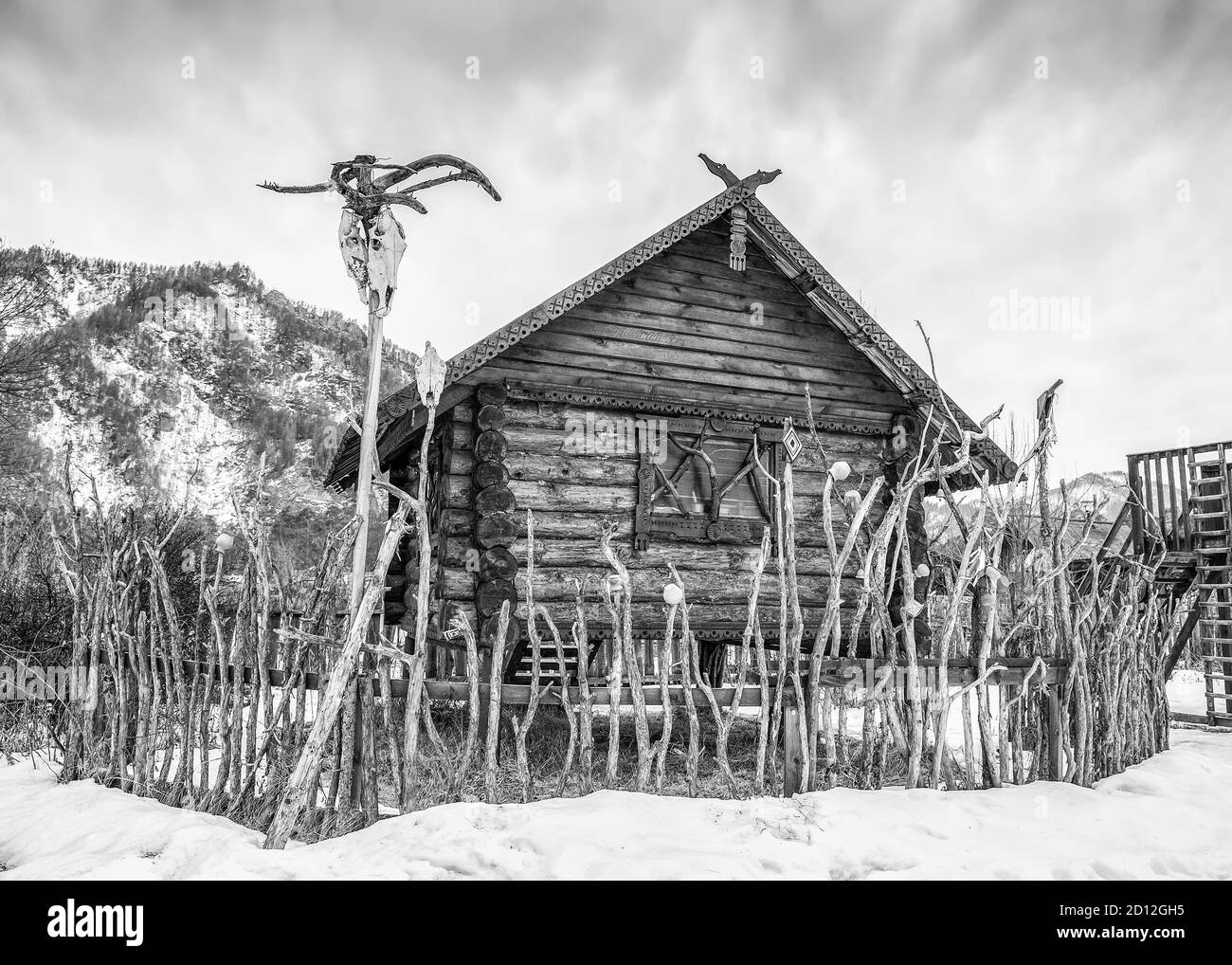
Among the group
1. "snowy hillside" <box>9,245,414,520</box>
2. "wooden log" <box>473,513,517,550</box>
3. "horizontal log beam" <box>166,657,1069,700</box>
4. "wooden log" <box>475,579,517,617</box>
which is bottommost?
"horizontal log beam" <box>166,657,1069,700</box>

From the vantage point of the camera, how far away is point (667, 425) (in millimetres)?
9227

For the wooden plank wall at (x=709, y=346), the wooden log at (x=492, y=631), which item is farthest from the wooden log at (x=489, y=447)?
the wooden log at (x=492, y=631)

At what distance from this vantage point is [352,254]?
498cm

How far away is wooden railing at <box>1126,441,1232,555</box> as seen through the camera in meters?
12.5

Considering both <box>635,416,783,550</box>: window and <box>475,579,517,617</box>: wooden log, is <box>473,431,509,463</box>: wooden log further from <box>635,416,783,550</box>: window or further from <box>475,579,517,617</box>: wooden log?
<box>635,416,783,550</box>: window

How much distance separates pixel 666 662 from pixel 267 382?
237 ft

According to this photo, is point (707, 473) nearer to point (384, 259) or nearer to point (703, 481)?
point (703, 481)

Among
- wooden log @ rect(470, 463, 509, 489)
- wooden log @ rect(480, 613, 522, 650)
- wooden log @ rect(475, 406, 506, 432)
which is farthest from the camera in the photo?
wooden log @ rect(475, 406, 506, 432)

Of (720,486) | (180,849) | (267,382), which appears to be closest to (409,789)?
(180,849)

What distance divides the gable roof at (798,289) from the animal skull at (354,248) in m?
2.87

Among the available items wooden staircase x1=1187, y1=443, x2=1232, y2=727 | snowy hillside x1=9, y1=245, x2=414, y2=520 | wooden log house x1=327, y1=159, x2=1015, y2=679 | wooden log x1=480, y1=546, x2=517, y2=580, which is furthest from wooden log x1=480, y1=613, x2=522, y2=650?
snowy hillside x1=9, y1=245, x2=414, y2=520

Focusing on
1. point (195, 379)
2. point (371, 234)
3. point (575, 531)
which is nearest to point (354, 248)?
point (371, 234)

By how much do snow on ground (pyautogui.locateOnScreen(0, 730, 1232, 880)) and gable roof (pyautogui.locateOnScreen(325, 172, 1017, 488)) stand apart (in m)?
4.01
